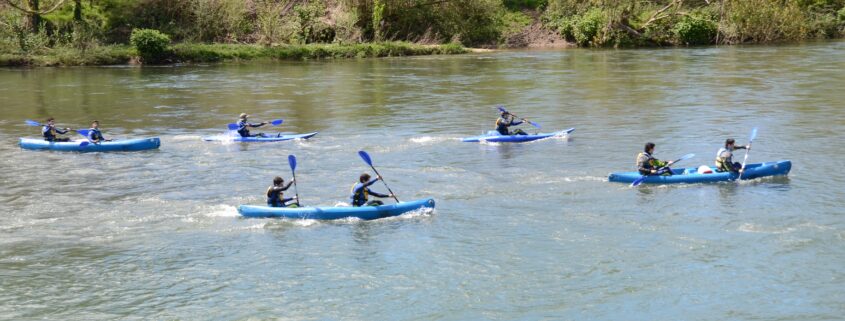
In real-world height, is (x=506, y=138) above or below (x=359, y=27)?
below

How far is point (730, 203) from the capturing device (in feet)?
64.2

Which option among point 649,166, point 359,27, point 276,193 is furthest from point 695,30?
point 276,193

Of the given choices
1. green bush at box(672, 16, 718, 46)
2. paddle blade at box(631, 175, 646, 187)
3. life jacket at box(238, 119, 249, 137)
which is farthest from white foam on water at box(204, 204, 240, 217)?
green bush at box(672, 16, 718, 46)

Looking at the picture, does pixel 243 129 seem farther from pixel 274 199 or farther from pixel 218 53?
pixel 218 53

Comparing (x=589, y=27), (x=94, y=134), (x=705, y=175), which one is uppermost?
(x=589, y=27)

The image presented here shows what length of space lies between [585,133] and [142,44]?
3467 cm

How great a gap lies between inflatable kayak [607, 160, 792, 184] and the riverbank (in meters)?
40.9

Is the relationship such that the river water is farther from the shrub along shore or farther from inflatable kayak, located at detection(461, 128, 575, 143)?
the shrub along shore

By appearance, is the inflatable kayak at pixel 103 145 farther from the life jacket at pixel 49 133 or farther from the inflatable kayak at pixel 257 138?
the inflatable kayak at pixel 257 138

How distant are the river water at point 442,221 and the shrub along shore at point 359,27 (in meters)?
20.3

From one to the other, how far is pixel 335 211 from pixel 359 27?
48.7 m

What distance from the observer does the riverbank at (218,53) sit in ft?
178

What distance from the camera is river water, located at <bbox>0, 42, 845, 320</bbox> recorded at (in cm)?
1462

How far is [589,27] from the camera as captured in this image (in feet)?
224
